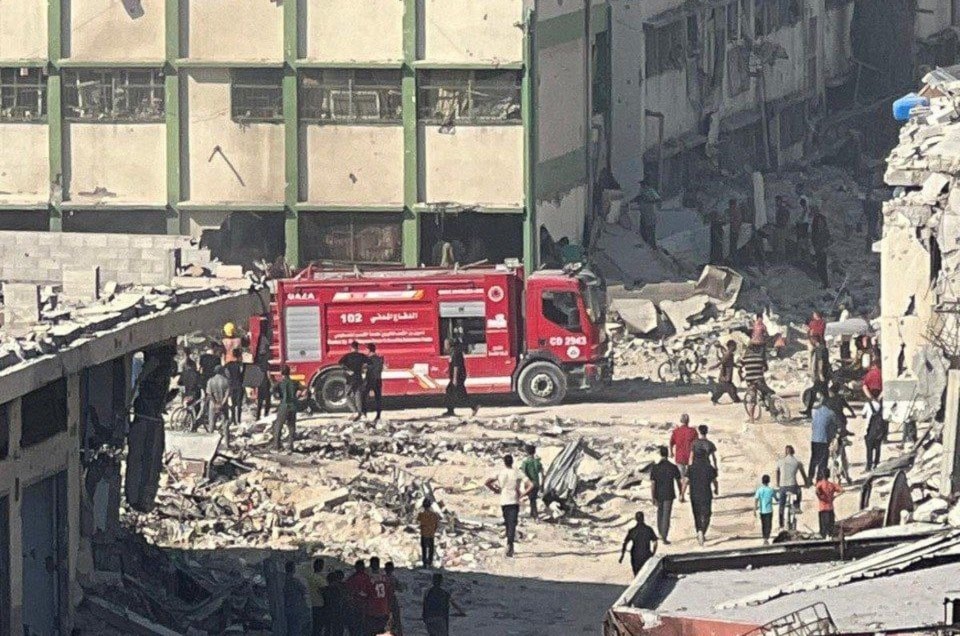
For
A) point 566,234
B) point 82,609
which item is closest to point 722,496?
point 82,609

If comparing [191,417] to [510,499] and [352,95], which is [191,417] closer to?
[510,499]

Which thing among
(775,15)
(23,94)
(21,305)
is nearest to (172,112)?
(23,94)

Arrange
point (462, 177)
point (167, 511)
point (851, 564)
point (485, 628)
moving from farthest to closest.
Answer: point (462, 177)
point (167, 511)
point (485, 628)
point (851, 564)

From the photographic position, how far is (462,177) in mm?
45938

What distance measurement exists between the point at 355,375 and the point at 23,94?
35.2 ft

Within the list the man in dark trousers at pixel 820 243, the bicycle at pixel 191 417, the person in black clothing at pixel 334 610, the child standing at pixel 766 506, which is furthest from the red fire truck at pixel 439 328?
the person in black clothing at pixel 334 610

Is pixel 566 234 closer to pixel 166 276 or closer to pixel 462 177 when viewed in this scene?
pixel 462 177

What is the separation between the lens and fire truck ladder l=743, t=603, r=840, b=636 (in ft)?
51.0

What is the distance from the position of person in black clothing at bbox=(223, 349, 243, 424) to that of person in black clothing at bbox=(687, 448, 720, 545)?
26.9 feet

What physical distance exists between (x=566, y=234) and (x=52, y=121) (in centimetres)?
831

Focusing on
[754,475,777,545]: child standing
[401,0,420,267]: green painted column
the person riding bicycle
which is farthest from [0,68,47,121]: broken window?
[754,475,777,545]: child standing

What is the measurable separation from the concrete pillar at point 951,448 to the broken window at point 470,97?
1684cm

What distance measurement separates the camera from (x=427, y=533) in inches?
1195

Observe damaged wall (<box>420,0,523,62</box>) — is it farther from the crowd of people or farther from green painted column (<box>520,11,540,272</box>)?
the crowd of people
